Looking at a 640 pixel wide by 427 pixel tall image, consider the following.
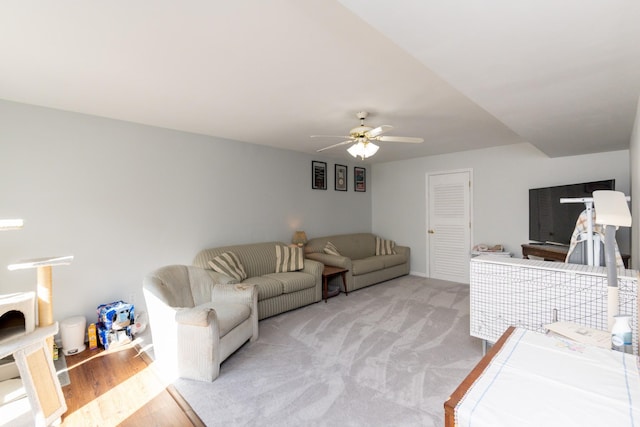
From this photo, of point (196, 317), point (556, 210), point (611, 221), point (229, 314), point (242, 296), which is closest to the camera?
point (611, 221)

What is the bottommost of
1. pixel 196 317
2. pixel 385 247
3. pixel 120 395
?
pixel 120 395

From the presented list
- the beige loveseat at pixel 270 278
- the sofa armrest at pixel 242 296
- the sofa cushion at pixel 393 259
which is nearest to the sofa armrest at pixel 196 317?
the sofa armrest at pixel 242 296

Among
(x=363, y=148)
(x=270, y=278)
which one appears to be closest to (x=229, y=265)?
(x=270, y=278)

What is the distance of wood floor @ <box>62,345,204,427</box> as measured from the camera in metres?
1.94

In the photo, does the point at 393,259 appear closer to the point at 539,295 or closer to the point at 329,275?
the point at 329,275

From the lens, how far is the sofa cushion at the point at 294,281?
149 inches

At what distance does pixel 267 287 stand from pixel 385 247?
2.99m

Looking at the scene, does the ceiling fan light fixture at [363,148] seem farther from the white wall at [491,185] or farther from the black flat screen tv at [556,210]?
the white wall at [491,185]

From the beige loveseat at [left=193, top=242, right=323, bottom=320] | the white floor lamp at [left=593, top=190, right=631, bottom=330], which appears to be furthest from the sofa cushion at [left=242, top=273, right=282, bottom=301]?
the white floor lamp at [left=593, top=190, right=631, bottom=330]

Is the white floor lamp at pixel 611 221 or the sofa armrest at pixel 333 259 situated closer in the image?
the white floor lamp at pixel 611 221

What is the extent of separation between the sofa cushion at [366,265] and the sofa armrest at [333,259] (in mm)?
133

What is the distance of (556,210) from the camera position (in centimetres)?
399

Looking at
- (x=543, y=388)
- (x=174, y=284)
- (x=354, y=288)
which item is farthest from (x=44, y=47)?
(x=354, y=288)

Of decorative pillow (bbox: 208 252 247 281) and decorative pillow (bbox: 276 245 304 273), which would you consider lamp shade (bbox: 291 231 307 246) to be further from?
decorative pillow (bbox: 208 252 247 281)
